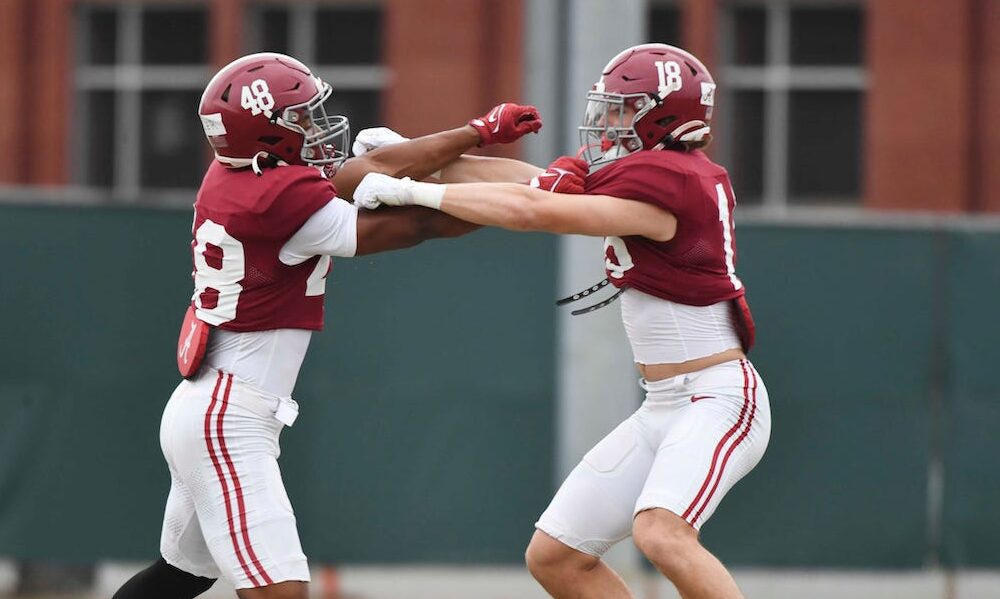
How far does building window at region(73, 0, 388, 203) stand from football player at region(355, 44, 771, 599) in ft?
32.3

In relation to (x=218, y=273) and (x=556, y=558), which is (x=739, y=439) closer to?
(x=556, y=558)

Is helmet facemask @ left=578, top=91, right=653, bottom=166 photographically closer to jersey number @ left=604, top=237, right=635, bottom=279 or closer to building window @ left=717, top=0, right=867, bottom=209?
jersey number @ left=604, top=237, right=635, bottom=279

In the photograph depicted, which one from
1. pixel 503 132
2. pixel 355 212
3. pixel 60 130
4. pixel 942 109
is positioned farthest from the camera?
pixel 60 130

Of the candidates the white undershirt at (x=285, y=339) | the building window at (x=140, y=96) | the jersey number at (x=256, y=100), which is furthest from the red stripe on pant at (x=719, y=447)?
the building window at (x=140, y=96)

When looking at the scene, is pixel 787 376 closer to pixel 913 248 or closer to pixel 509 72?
pixel 913 248

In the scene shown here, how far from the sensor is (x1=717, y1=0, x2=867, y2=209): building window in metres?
14.5

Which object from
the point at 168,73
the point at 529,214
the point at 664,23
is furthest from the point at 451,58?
the point at 529,214

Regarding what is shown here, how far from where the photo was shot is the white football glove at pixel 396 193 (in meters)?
5.30

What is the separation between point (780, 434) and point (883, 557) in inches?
30.5

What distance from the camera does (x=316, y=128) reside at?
529cm

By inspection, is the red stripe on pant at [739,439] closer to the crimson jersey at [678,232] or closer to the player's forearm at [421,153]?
the crimson jersey at [678,232]

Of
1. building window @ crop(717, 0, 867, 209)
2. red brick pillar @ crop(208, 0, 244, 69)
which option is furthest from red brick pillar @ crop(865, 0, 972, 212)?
red brick pillar @ crop(208, 0, 244, 69)

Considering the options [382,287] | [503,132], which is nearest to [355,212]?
[503,132]

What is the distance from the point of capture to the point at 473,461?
8.15 m
